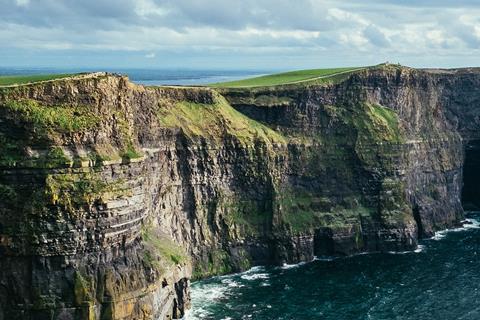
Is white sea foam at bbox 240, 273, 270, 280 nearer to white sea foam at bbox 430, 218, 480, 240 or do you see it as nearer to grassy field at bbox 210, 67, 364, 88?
grassy field at bbox 210, 67, 364, 88

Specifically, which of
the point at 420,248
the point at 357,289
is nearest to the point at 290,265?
the point at 357,289

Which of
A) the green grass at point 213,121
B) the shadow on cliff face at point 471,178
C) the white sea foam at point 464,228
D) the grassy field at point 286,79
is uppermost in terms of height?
the grassy field at point 286,79

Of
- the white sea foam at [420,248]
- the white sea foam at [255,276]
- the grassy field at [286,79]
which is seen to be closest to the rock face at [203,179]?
the white sea foam at [420,248]

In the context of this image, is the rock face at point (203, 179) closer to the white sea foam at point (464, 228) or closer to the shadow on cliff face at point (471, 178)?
the shadow on cliff face at point (471, 178)

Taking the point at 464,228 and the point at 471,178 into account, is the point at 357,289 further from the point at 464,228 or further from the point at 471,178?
the point at 471,178

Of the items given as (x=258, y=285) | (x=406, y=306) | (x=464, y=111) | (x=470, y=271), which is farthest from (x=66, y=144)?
(x=464, y=111)
